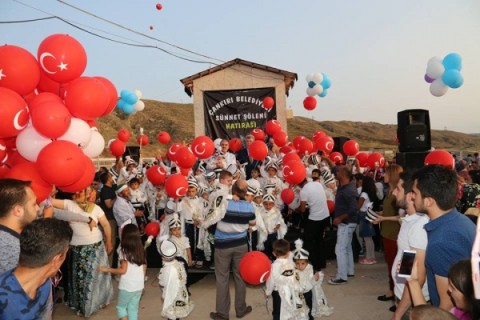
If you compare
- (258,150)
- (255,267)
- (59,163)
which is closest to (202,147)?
(258,150)

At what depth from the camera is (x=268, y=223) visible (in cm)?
661

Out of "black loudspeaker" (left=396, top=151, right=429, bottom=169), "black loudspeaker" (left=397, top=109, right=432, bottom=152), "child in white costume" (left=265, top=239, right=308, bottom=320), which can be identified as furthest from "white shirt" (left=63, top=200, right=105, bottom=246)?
"black loudspeaker" (left=397, top=109, right=432, bottom=152)

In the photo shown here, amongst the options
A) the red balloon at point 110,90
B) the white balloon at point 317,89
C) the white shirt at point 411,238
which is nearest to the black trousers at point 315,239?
the white shirt at point 411,238

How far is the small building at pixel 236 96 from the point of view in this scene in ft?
47.0

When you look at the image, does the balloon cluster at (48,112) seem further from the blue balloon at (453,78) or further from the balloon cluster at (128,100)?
the blue balloon at (453,78)

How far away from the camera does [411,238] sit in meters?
2.96

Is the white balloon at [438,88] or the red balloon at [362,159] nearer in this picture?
the white balloon at [438,88]

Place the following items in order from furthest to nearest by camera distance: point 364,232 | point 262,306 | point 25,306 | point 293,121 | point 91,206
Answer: point 293,121 < point 364,232 < point 262,306 < point 91,206 < point 25,306

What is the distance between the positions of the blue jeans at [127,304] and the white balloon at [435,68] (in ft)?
23.4

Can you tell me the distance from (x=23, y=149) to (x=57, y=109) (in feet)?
1.75

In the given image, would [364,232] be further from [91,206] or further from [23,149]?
[23,149]

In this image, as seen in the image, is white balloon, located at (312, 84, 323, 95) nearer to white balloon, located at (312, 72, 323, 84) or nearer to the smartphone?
white balloon, located at (312, 72, 323, 84)

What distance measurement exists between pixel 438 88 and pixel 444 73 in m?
0.32

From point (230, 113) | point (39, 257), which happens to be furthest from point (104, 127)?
point (39, 257)
